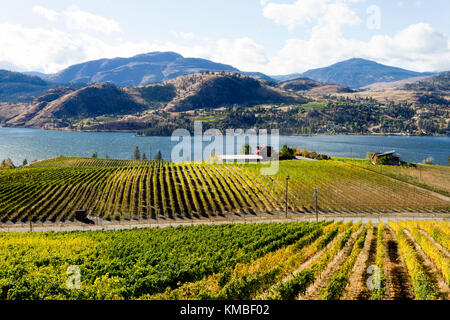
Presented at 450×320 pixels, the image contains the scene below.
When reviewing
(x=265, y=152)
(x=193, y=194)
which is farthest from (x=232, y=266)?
(x=265, y=152)

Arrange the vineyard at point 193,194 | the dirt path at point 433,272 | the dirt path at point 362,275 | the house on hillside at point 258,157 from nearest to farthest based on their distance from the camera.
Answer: the dirt path at point 362,275 < the dirt path at point 433,272 < the vineyard at point 193,194 < the house on hillside at point 258,157

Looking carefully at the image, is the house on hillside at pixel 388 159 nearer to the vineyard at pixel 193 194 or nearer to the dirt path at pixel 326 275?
the vineyard at pixel 193 194

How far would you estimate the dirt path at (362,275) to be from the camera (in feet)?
60.7

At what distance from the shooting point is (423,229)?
37875 millimetres

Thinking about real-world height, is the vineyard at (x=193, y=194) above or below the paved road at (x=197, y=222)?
above

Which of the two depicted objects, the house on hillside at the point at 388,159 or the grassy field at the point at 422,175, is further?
the house on hillside at the point at 388,159

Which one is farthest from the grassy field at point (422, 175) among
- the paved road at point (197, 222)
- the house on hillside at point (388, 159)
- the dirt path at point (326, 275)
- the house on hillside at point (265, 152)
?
the dirt path at point (326, 275)

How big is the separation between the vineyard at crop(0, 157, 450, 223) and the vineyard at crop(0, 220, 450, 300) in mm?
19604

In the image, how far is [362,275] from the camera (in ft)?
72.1

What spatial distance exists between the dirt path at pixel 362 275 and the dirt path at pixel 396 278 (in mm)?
1283

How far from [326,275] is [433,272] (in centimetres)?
828

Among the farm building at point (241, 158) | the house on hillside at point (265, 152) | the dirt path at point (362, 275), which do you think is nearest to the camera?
the dirt path at point (362, 275)
